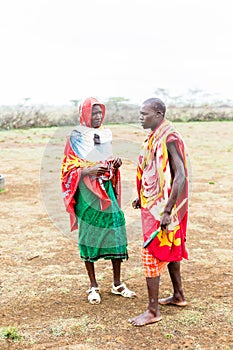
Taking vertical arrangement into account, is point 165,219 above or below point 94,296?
above

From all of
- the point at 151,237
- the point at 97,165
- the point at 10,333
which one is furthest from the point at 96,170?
the point at 10,333

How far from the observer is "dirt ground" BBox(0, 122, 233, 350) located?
3631 mm

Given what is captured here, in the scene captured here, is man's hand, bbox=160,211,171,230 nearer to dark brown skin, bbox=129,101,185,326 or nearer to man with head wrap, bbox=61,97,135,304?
dark brown skin, bbox=129,101,185,326

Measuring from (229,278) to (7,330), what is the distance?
2190 mm

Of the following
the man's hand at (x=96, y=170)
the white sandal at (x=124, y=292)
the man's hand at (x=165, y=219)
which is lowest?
the white sandal at (x=124, y=292)

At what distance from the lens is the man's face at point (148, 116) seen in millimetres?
3645

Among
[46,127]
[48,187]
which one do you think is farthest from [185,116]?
[48,187]

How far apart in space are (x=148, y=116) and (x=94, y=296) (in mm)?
1620

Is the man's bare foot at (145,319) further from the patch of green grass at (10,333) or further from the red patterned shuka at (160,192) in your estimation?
the patch of green grass at (10,333)

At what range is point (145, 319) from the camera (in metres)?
3.79

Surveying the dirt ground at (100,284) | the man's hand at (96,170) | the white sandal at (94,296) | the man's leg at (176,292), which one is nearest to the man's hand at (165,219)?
the man's leg at (176,292)

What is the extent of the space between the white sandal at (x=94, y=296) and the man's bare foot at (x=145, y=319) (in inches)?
18.5

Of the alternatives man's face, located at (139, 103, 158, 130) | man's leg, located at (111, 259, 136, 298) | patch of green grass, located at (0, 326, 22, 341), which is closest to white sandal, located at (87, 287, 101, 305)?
man's leg, located at (111, 259, 136, 298)

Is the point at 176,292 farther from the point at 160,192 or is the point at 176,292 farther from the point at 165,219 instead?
the point at 160,192
